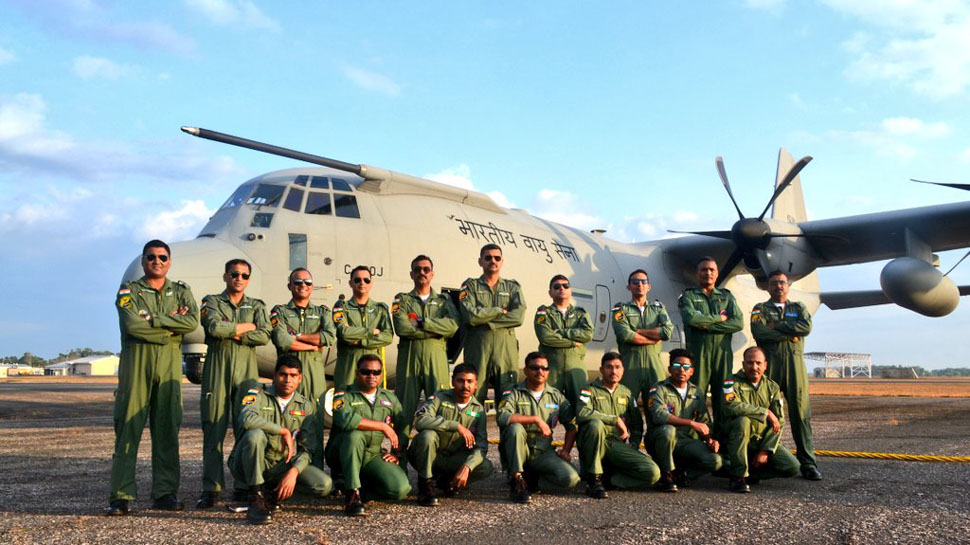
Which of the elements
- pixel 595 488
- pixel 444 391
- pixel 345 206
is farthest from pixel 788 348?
pixel 345 206

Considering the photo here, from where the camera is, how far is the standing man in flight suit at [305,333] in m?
6.81

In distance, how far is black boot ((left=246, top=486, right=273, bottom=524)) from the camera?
5.32m

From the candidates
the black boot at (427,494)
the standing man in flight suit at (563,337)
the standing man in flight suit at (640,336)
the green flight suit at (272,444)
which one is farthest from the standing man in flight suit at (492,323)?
the green flight suit at (272,444)

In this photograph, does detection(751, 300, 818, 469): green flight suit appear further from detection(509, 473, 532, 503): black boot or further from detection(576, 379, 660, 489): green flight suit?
detection(509, 473, 532, 503): black boot

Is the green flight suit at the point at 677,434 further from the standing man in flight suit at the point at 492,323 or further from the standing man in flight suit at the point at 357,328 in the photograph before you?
the standing man in flight suit at the point at 357,328

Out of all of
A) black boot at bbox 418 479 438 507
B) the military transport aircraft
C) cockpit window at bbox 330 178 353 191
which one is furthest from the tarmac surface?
cockpit window at bbox 330 178 353 191

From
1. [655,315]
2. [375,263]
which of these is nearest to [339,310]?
[655,315]

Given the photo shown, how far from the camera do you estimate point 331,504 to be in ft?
20.1

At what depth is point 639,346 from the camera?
8.03 m

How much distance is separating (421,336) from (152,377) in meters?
2.50

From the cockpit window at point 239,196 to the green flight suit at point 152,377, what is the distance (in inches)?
215

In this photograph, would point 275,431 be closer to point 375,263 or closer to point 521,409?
point 521,409

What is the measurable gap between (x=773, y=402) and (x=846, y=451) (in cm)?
265

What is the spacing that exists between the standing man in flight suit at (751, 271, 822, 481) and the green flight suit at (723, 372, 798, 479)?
51 cm
